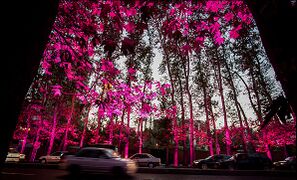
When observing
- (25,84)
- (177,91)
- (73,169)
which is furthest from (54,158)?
(25,84)

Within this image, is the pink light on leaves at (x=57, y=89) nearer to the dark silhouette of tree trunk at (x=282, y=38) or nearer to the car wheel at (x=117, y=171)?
the car wheel at (x=117, y=171)

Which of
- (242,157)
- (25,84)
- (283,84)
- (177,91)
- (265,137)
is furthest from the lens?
(177,91)

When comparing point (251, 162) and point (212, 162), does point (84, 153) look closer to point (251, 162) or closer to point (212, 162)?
point (212, 162)

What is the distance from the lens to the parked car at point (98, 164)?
31.3 ft

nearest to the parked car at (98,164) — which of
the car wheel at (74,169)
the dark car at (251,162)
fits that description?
the car wheel at (74,169)

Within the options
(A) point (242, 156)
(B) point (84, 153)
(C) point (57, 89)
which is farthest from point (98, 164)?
(A) point (242, 156)

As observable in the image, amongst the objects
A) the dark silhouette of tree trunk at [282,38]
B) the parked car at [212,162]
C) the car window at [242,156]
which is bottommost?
the parked car at [212,162]

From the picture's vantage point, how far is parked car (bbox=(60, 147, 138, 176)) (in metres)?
9.53

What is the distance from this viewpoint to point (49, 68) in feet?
22.6

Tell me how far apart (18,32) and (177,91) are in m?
25.8

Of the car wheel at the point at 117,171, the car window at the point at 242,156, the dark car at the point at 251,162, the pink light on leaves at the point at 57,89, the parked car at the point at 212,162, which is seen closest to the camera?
the pink light on leaves at the point at 57,89

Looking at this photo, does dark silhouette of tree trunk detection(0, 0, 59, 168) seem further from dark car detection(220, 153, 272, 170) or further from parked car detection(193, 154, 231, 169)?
parked car detection(193, 154, 231, 169)

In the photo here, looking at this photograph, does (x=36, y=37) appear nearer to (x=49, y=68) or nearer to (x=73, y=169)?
(x=49, y=68)

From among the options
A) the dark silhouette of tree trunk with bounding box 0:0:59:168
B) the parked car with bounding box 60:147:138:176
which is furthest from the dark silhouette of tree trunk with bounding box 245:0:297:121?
the parked car with bounding box 60:147:138:176
